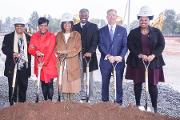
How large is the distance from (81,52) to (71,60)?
0.94 feet

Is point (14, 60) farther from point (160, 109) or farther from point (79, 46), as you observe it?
point (160, 109)

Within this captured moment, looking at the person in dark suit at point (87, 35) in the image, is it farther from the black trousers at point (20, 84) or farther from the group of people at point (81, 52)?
the black trousers at point (20, 84)

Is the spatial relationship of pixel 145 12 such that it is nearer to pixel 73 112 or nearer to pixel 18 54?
pixel 18 54

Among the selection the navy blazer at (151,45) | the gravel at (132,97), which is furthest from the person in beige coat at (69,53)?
the gravel at (132,97)

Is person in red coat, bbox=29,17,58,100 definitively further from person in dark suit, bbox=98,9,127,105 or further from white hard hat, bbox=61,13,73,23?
person in dark suit, bbox=98,9,127,105

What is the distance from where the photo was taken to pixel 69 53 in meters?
7.49

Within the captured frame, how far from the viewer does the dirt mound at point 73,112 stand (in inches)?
185

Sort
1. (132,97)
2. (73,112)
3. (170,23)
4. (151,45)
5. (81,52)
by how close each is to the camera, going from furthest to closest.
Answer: (170,23), (132,97), (81,52), (151,45), (73,112)

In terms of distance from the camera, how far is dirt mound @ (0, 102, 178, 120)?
4.70 metres

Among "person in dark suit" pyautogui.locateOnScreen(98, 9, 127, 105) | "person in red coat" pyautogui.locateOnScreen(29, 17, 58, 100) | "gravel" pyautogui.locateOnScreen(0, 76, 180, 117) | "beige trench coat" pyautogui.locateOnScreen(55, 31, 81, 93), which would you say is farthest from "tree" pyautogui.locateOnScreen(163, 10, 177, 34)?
"person in red coat" pyautogui.locateOnScreen(29, 17, 58, 100)

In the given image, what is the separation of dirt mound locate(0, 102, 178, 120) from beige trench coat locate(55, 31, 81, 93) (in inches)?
96.6

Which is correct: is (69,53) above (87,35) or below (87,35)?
below

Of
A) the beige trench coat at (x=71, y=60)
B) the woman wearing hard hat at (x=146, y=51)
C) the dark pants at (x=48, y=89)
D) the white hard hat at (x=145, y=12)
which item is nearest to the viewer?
the white hard hat at (x=145, y=12)

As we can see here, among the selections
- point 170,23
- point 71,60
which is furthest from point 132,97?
point 170,23
